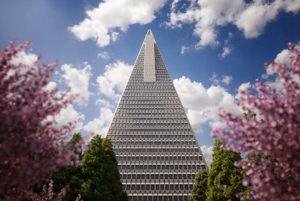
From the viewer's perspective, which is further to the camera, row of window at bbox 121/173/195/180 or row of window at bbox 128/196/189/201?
row of window at bbox 121/173/195/180

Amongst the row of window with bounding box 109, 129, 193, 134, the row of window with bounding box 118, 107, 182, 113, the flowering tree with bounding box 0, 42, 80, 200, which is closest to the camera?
the flowering tree with bounding box 0, 42, 80, 200

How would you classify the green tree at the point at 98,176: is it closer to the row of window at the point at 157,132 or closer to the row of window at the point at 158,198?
the row of window at the point at 158,198

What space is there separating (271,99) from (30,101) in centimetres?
765

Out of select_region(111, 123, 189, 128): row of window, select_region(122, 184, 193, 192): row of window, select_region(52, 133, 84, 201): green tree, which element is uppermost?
select_region(111, 123, 189, 128): row of window

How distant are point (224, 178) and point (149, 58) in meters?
86.6

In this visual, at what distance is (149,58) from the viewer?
101250 millimetres

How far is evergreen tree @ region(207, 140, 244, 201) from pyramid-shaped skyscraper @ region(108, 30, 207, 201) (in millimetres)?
38186

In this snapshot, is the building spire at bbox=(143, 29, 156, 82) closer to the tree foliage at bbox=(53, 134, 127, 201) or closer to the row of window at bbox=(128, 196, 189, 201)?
the row of window at bbox=(128, 196, 189, 201)

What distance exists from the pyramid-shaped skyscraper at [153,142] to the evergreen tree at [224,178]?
125ft

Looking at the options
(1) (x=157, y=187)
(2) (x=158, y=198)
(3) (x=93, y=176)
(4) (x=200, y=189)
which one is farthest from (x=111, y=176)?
(2) (x=158, y=198)

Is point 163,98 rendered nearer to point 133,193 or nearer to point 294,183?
point 133,193

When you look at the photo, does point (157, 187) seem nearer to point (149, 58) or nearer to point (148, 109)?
point (148, 109)

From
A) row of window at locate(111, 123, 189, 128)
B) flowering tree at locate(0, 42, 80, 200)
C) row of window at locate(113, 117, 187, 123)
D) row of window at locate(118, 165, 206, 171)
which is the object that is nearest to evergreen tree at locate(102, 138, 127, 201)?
flowering tree at locate(0, 42, 80, 200)

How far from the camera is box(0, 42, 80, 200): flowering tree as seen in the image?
5.25m
